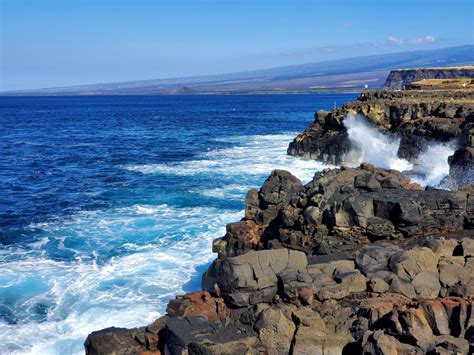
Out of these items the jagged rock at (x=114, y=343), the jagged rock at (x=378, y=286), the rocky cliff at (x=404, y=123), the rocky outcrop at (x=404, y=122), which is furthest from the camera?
the rocky outcrop at (x=404, y=122)

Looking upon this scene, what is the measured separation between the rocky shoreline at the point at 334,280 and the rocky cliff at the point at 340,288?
26 millimetres

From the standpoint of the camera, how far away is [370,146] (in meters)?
46.0

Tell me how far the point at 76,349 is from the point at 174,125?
258 ft

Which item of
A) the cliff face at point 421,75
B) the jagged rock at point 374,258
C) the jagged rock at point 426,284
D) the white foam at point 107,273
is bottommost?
the white foam at point 107,273

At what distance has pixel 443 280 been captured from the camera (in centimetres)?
1241

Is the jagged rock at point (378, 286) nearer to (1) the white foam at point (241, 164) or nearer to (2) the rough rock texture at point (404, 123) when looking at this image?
(2) the rough rock texture at point (404, 123)

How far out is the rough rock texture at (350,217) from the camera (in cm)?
1662

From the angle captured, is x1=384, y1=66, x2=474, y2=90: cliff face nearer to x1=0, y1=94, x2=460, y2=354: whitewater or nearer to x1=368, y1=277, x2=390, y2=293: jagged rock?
x1=0, y1=94, x2=460, y2=354: whitewater

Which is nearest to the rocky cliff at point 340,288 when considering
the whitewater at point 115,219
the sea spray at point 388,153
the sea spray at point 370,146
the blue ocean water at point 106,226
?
the blue ocean water at point 106,226

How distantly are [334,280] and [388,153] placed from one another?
33.7 m

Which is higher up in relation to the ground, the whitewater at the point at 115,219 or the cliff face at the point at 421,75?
the cliff face at the point at 421,75

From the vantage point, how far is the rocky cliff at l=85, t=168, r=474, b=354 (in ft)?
33.7

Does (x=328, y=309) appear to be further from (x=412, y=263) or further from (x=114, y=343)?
(x=114, y=343)

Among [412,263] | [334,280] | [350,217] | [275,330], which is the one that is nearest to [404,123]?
[350,217]
